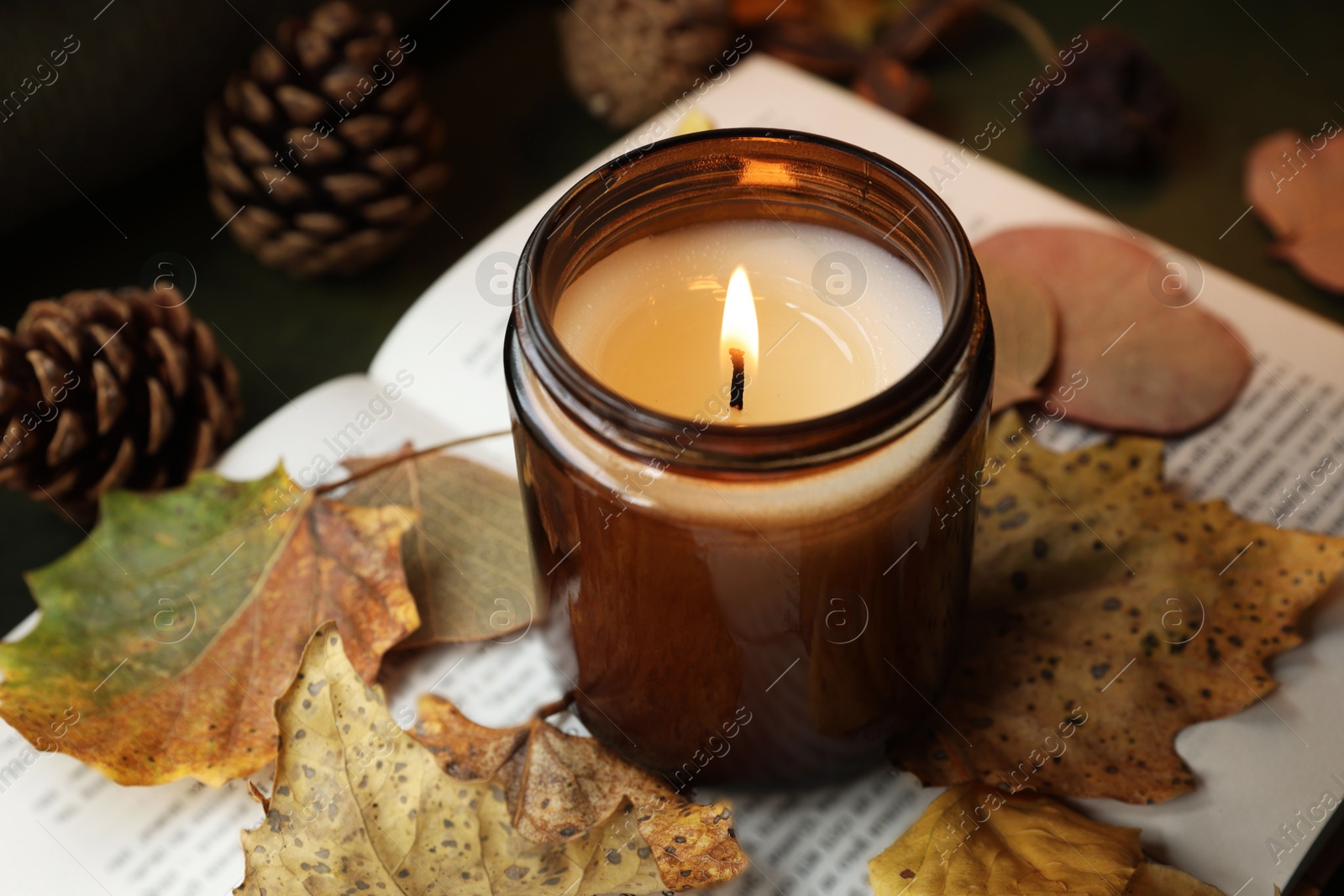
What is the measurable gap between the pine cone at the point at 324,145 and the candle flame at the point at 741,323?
546 mm

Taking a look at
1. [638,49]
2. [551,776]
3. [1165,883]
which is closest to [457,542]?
[551,776]

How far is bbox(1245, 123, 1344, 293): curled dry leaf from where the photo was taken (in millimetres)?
981

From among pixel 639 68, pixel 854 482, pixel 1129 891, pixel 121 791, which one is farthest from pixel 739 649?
pixel 639 68

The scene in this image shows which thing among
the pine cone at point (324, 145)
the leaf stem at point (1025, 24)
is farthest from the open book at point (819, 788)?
the leaf stem at point (1025, 24)

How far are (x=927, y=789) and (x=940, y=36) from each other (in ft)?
2.58

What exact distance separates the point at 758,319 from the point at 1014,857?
11.2 inches

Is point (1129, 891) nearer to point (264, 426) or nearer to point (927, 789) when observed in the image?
point (927, 789)

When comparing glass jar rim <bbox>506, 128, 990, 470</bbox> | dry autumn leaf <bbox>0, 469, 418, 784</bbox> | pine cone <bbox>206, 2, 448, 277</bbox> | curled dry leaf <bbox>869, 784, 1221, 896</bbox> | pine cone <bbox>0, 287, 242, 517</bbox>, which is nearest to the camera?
glass jar rim <bbox>506, 128, 990, 470</bbox>

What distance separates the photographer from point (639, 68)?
1.11 metres

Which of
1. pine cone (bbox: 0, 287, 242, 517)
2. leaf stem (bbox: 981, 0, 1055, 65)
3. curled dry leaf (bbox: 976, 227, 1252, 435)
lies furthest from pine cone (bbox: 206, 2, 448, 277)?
leaf stem (bbox: 981, 0, 1055, 65)

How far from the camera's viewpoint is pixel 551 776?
0.62 meters

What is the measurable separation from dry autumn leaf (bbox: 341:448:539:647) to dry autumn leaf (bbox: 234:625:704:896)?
0.44 feet

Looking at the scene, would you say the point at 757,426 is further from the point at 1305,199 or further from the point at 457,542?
the point at 1305,199

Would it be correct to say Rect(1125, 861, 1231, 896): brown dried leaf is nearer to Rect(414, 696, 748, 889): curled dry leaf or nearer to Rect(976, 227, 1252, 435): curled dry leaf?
Rect(414, 696, 748, 889): curled dry leaf
